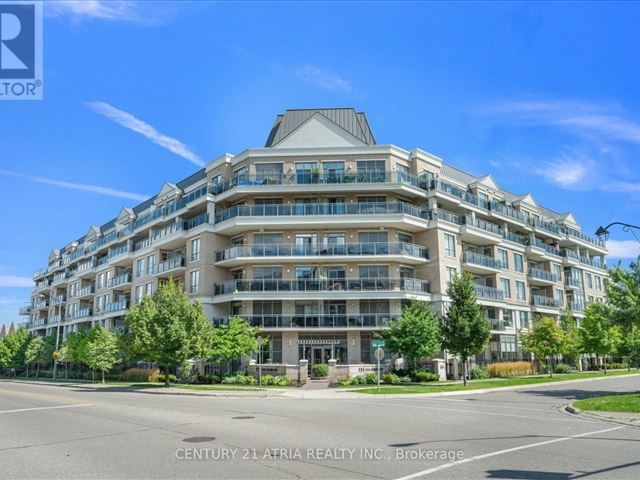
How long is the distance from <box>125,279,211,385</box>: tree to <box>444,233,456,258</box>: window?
2093 cm

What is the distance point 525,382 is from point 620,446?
27215 millimetres

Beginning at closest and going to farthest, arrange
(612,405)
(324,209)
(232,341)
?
(612,405)
(232,341)
(324,209)

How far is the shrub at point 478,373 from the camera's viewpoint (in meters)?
43.0

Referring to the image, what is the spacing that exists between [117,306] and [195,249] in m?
18.0

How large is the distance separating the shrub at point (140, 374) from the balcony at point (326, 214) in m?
14.2

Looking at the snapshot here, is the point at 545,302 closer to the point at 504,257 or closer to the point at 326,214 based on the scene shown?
the point at 504,257

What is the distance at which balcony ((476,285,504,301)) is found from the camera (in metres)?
47.6

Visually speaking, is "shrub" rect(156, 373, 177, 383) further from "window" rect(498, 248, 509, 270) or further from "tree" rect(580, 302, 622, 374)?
"tree" rect(580, 302, 622, 374)

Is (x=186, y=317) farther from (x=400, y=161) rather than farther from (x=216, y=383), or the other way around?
(x=400, y=161)

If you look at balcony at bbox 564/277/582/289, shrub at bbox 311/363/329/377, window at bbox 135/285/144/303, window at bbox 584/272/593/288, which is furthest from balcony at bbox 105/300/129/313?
window at bbox 584/272/593/288

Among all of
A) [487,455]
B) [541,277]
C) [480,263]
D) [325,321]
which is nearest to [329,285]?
[325,321]

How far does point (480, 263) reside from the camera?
4912 cm

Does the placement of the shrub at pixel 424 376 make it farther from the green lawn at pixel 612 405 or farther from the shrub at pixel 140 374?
the shrub at pixel 140 374

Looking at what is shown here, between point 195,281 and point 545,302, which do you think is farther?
point 545,302
